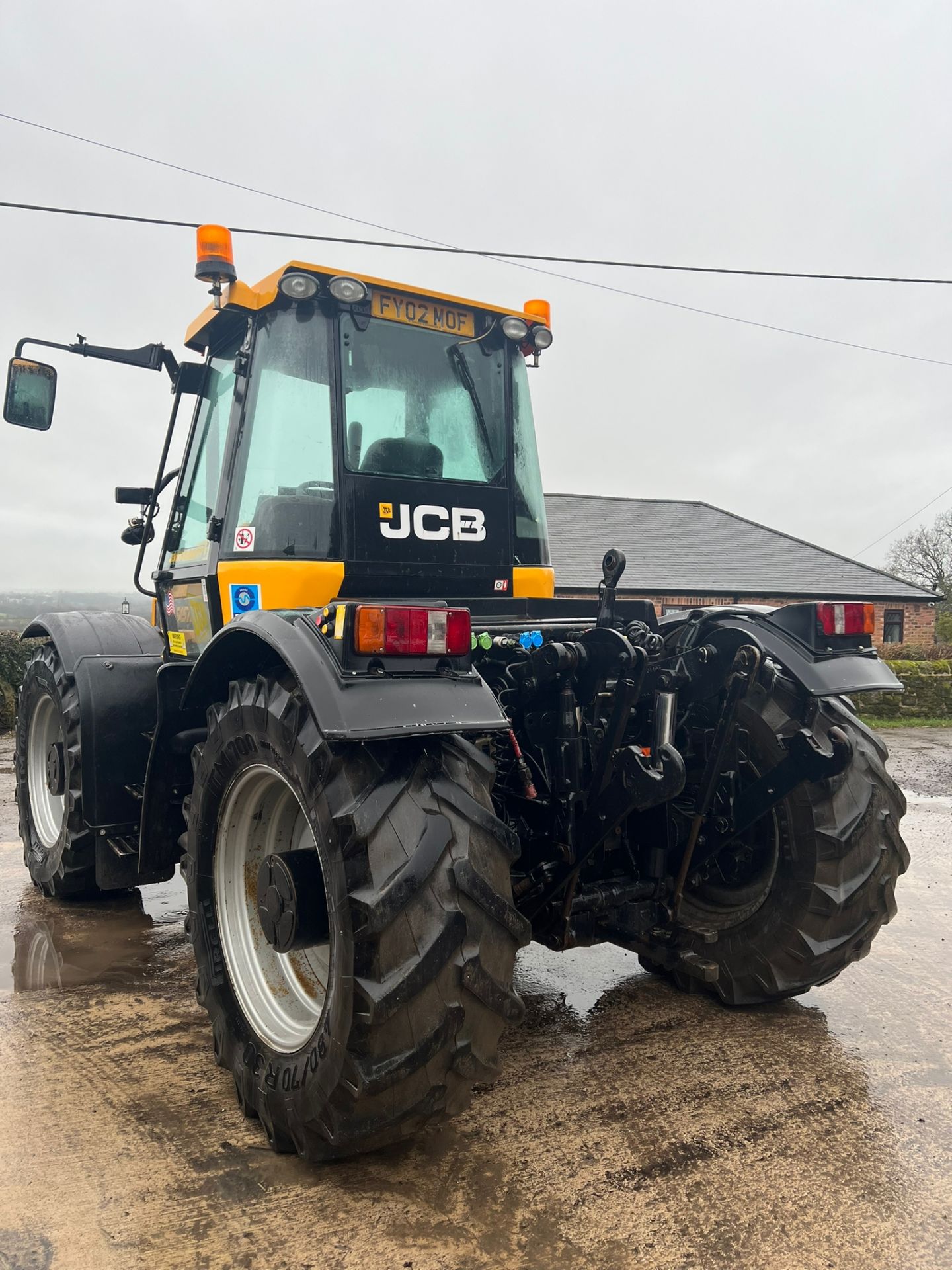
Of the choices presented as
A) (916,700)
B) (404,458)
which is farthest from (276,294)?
(916,700)

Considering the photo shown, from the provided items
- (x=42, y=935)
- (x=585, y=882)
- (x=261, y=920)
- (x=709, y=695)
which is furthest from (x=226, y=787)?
(x=42, y=935)

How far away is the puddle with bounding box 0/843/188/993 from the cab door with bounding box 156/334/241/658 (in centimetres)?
137

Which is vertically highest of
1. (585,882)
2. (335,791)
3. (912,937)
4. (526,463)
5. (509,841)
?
(526,463)

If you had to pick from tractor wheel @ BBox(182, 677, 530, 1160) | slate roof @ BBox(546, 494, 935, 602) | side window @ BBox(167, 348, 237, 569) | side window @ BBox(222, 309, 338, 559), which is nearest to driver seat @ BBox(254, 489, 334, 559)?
side window @ BBox(222, 309, 338, 559)

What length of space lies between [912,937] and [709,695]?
2408mm

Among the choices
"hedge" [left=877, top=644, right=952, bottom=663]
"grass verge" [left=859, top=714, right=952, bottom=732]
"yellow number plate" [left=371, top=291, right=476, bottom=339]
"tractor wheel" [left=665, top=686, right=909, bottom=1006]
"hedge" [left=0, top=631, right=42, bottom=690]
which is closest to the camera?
"tractor wheel" [left=665, top=686, right=909, bottom=1006]

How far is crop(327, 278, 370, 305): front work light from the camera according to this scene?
3182 millimetres

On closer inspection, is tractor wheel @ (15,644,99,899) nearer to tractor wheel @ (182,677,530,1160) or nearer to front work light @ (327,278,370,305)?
tractor wheel @ (182,677,530,1160)

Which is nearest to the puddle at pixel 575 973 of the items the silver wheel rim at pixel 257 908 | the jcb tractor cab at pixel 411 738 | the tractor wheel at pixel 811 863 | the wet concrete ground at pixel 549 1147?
the wet concrete ground at pixel 549 1147

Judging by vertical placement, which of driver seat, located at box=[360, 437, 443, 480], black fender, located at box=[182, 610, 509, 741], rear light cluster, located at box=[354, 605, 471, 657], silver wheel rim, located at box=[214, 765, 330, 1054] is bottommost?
silver wheel rim, located at box=[214, 765, 330, 1054]

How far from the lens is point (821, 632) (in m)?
3.01

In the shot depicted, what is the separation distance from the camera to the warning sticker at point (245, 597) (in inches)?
126

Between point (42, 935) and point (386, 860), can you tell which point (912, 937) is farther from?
point (42, 935)

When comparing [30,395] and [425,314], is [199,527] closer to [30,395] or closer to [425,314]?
[30,395]
